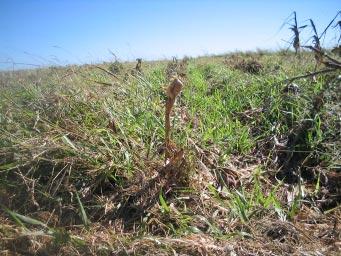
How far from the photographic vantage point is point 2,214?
2039 millimetres

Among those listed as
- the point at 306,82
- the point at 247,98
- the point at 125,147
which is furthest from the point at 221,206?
the point at 306,82

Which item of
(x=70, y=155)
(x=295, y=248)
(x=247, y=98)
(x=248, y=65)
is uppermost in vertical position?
(x=248, y=65)

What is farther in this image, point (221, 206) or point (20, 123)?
point (20, 123)

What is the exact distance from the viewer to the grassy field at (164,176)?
1.81 m

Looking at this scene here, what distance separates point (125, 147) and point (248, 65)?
4.33 metres

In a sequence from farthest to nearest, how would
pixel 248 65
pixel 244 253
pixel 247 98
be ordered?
pixel 248 65
pixel 247 98
pixel 244 253

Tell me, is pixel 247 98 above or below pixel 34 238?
above

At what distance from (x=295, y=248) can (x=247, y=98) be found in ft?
6.75

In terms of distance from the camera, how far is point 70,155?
2322 millimetres

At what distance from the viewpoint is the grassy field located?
1.81 m

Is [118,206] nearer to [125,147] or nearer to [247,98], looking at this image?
[125,147]

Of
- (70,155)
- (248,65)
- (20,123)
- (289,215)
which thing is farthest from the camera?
(248,65)

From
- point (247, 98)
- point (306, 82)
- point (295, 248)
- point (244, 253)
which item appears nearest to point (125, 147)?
point (244, 253)

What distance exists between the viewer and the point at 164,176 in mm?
2156
